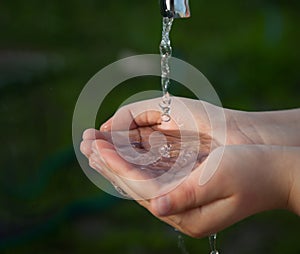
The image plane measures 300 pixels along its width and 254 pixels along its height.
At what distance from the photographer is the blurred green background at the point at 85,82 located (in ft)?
5.42

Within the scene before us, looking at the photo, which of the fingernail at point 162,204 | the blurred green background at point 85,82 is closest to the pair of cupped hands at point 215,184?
the fingernail at point 162,204

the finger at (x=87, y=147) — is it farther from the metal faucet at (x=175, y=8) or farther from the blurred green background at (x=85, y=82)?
the blurred green background at (x=85, y=82)

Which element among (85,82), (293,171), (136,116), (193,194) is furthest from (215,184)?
(85,82)

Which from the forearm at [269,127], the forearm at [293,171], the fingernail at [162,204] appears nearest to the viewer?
the fingernail at [162,204]

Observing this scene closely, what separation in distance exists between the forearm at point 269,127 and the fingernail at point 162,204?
313mm

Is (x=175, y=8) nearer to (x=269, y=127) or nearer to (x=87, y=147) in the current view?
(x=87, y=147)

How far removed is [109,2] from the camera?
202 cm

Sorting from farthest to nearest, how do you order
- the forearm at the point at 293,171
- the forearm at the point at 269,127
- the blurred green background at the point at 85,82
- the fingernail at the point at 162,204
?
the blurred green background at the point at 85,82, the forearm at the point at 269,127, the forearm at the point at 293,171, the fingernail at the point at 162,204

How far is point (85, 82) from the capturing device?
1.89 m

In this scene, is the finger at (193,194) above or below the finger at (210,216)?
above

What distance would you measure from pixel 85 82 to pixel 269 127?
1001 mm

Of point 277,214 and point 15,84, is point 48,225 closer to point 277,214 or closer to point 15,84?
point 15,84

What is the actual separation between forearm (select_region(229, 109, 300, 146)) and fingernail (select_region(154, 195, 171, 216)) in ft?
1.03

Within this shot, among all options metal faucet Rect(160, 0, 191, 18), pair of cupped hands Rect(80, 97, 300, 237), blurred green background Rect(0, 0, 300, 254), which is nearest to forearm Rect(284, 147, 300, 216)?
pair of cupped hands Rect(80, 97, 300, 237)
